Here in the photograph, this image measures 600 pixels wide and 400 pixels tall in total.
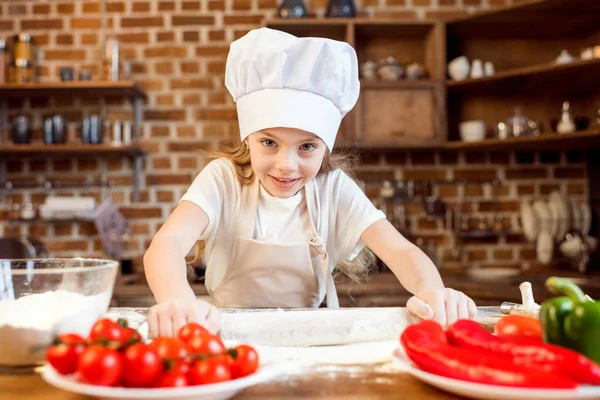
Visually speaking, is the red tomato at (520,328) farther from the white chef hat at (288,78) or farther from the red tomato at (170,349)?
the white chef hat at (288,78)

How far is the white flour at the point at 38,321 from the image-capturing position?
2.27 ft

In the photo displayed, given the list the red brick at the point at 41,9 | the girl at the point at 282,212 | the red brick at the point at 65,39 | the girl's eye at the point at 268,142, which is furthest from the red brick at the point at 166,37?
the girl's eye at the point at 268,142

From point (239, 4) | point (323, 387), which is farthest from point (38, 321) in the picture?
point (239, 4)

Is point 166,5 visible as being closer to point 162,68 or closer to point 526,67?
point 162,68

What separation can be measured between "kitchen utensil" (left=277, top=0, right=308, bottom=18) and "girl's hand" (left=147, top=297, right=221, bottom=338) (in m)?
1.85

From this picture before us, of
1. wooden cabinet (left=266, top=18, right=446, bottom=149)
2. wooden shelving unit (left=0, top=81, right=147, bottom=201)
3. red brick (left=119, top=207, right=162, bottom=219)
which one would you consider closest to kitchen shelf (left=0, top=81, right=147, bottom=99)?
wooden shelving unit (left=0, top=81, right=147, bottom=201)

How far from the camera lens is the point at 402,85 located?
2447 millimetres

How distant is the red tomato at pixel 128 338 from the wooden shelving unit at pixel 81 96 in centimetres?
187

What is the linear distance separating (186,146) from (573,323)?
2.20 metres

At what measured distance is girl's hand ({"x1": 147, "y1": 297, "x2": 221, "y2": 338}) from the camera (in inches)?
30.2

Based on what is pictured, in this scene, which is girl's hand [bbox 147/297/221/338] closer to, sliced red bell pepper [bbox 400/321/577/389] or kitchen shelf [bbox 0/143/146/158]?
sliced red bell pepper [bbox 400/321/577/389]

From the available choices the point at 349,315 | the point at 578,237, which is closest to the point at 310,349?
the point at 349,315

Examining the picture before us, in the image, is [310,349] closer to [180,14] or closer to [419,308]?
[419,308]

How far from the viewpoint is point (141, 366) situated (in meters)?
0.55
